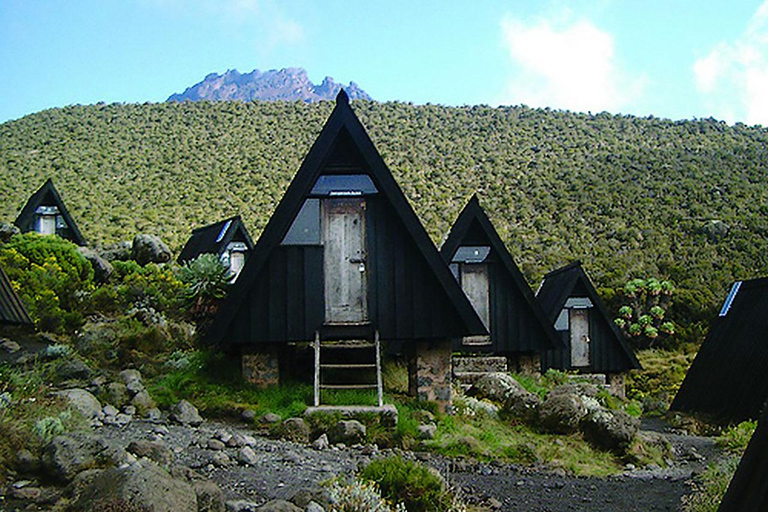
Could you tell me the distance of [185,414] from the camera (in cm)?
1129

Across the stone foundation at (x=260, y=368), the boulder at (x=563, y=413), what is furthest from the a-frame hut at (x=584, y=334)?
the stone foundation at (x=260, y=368)

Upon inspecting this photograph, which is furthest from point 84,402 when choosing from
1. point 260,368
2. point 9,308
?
point 260,368

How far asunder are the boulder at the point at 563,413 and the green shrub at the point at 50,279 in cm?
1126

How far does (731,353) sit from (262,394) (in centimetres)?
1243

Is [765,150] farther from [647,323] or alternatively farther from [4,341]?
[4,341]

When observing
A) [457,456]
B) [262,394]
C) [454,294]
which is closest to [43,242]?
[262,394]

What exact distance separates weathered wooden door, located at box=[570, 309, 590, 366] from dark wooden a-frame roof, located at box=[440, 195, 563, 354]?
153 inches

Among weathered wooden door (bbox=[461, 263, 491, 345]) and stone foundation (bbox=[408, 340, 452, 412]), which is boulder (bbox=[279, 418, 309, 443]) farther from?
weathered wooden door (bbox=[461, 263, 491, 345])

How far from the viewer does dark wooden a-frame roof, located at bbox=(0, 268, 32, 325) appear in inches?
367

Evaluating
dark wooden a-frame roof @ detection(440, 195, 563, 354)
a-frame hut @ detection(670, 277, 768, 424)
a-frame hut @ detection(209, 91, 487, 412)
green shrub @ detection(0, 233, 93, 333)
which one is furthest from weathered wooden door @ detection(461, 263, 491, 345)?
green shrub @ detection(0, 233, 93, 333)

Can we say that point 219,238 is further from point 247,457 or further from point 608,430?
point 247,457

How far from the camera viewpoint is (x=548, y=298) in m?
23.3

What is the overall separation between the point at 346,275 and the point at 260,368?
7.19 feet

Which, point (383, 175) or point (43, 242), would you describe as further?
point (43, 242)
